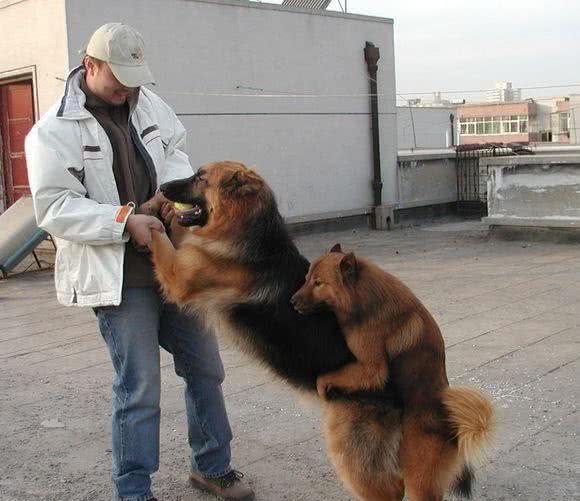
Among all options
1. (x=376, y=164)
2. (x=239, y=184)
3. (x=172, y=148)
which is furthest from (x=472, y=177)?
(x=239, y=184)

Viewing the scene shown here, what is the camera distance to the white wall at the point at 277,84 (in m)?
12.1

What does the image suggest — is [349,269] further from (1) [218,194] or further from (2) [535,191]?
(2) [535,191]

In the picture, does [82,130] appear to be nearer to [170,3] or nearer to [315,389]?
[315,389]

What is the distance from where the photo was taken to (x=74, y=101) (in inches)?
133

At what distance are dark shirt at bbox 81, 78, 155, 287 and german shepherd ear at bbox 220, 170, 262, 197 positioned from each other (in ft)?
1.48

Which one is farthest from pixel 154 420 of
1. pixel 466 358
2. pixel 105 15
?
pixel 105 15

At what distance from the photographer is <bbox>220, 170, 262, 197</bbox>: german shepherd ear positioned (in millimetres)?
3449

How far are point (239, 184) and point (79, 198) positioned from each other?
708mm

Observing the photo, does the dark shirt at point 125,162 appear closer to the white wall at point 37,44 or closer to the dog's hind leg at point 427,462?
the dog's hind leg at point 427,462

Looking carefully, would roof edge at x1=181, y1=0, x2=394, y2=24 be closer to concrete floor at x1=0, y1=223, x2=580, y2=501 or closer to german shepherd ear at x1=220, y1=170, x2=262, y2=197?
concrete floor at x1=0, y1=223, x2=580, y2=501

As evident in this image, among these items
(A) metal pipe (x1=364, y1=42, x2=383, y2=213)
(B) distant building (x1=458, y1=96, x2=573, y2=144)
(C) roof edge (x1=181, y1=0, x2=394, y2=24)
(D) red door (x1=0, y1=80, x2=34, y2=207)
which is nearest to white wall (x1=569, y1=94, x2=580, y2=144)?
(B) distant building (x1=458, y1=96, x2=573, y2=144)

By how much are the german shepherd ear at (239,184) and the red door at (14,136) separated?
980 centimetres

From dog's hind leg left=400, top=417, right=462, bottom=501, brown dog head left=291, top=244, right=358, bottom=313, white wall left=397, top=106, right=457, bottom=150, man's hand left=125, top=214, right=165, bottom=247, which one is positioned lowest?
dog's hind leg left=400, top=417, right=462, bottom=501

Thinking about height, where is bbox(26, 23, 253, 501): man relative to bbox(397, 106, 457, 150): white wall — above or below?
below
